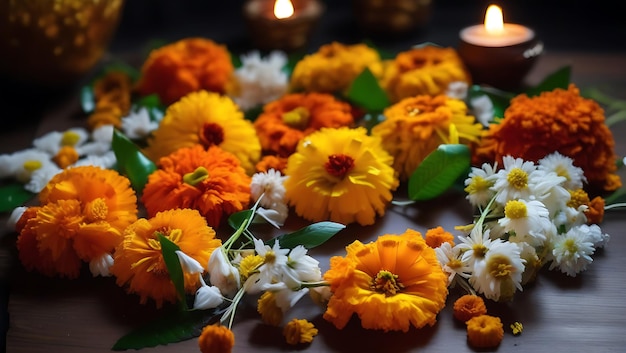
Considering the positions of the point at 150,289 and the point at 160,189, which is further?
the point at 160,189

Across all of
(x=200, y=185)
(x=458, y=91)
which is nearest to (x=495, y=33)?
(x=458, y=91)

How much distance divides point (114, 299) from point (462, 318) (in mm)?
310

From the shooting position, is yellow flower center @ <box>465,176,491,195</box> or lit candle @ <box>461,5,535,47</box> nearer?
yellow flower center @ <box>465,176,491,195</box>

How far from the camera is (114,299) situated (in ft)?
2.22

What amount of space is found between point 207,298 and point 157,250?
65 mm

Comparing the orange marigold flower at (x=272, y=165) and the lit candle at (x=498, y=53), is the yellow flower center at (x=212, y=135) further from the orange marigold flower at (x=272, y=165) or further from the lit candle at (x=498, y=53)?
the lit candle at (x=498, y=53)

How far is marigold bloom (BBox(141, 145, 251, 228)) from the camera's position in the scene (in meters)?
0.75

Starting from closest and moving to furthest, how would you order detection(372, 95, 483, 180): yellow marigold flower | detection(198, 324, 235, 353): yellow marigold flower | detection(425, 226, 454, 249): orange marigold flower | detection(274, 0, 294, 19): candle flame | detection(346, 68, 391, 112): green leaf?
1. detection(198, 324, 235, 353): yellow marigold flower
2. detection(425, 226, 454, 249): orange marigold flower
3. detection(372, 95, 483, 180): yellow marigold flower
4. detection(346, 68, 391, 112): green leaf
5. detection(274, 0, 294, 19): candle flame

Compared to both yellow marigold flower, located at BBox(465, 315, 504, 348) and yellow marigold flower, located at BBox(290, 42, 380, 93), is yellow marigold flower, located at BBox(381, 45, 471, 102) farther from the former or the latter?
yellow marigold flower, located at BBox(465, 315, 504, 348)

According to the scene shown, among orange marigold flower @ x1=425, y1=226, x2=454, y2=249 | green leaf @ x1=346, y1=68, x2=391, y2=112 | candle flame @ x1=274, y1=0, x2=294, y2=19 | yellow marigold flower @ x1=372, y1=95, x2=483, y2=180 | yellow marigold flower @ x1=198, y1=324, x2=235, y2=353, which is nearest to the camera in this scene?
yellow marigold flower @ x1=198, y1=324, x2=235, y2=353

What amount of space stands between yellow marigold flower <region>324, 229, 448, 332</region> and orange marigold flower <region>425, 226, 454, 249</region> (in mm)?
39

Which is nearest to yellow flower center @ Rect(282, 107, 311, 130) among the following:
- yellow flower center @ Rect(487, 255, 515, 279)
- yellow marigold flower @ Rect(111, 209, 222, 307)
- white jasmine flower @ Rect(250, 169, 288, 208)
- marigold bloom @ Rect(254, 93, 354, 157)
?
marigold bloom @ Rect(254, 93, 354, 157)

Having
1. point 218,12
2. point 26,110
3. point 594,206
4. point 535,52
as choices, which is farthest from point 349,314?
point 218,12

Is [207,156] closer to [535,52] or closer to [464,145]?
[464,145]
